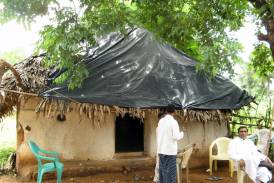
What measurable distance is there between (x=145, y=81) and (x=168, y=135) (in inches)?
90.1

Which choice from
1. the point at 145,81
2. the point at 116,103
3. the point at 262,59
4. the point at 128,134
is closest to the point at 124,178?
the point at 128,134

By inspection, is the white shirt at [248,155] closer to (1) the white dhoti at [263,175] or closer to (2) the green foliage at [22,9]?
(1) the white dhoti at [263,175]

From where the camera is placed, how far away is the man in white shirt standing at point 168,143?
18.5 ft

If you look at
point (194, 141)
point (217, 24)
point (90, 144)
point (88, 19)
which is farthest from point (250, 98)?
point (88, 19)

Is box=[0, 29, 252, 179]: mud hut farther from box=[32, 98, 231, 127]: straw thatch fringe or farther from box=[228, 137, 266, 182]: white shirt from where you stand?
box=[228, 137, 266, 182]: white shirt

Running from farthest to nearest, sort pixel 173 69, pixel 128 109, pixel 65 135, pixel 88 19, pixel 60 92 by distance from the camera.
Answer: pixel 173 69 < pixel 65 135 < pixel 128 109 < pixel 60 92 < pixel 88 19

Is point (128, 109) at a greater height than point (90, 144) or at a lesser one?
greater

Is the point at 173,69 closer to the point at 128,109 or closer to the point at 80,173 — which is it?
the point at 128,109

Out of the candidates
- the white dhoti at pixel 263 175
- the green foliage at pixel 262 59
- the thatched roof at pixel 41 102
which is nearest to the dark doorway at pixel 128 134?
the thatched roof at pixel 41 102

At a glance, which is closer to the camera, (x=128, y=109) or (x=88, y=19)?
(x=88, y=19)

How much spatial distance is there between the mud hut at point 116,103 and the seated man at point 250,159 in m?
2.14

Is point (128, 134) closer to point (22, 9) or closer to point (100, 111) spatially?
point (100, 111)

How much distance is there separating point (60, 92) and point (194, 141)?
12.7 feet

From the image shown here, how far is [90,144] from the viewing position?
7.93m
